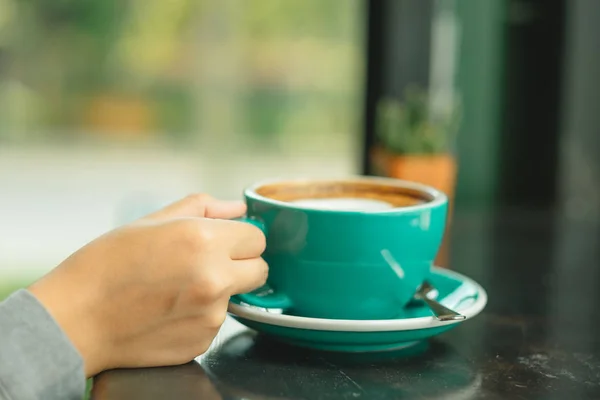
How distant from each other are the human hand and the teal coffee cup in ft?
0.18

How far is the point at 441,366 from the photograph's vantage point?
1.96 feet

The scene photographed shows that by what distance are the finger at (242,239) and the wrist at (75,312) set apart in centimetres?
10

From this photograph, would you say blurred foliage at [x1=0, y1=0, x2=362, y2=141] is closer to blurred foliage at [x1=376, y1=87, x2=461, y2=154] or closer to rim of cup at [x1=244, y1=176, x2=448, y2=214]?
blurred foliage at [x1=376, y1=87, x2=461, y2=154]

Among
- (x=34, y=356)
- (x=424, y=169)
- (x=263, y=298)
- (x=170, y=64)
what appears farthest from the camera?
(x=170, y=64)

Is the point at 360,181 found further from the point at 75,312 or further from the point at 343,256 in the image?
the point at 75,312

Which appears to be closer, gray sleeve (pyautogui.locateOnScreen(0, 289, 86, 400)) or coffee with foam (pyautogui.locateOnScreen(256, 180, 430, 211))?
gray sleeve (pyautogui.locateOnScreen(0, 289, 86, 400))

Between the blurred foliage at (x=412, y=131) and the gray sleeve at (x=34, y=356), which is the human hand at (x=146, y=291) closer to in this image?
the gray sleeve at (x=34, y=356)

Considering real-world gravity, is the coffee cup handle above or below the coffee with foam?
below

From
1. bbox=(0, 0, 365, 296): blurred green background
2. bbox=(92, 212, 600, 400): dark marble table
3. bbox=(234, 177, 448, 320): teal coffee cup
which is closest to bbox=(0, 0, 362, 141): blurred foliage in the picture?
bbox=(0, 0, 365, 296): blurred green background

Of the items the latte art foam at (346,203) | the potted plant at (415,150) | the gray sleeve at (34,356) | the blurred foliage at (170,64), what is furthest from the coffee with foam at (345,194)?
the blurred foliage at (170,64)

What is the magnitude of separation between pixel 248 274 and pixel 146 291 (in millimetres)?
76

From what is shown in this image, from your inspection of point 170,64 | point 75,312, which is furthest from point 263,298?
point 170,64

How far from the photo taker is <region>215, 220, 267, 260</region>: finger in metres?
0.57

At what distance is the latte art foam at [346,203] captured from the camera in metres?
0.68
